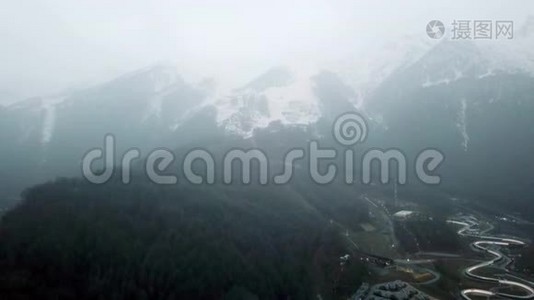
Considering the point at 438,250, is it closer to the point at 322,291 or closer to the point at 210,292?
the point at 322,291

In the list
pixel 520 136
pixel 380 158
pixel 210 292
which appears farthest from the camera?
pixel 520 136

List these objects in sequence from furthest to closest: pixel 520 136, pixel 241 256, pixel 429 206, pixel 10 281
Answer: pixel 520 136 < pixel 429 206 < pixel 241 256 < pixel 10 281

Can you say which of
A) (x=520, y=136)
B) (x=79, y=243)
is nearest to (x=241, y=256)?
(x=79, y=243)

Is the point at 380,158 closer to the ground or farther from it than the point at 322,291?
farther from it

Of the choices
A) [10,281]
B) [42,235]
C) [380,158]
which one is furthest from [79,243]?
[380,158]

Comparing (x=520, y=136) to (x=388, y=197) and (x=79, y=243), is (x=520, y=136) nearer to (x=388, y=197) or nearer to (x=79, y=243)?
(x=388, y=197)

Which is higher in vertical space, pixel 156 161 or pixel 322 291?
pixel 156 161

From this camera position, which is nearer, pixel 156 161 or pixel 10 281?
pixel 10 281

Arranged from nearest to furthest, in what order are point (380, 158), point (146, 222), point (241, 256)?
point (241, 256) → point (146, 222) → point (380, 158)

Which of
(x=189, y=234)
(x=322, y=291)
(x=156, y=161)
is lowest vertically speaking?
(x=322, y=291)
